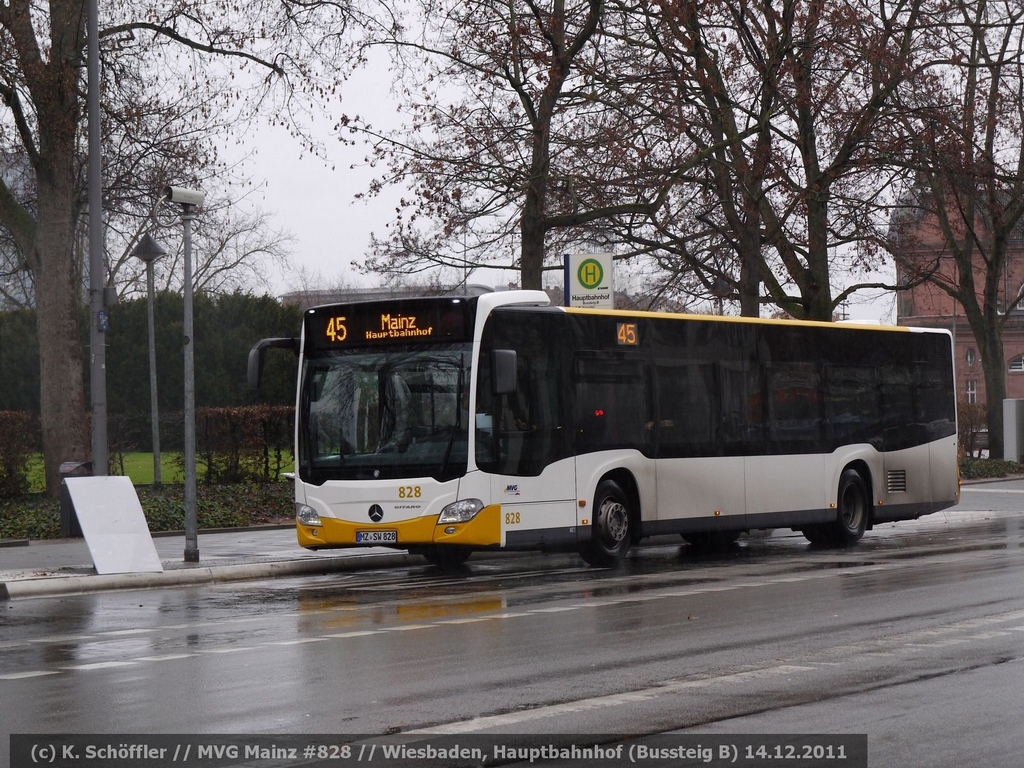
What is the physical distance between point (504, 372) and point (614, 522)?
2.86 meters

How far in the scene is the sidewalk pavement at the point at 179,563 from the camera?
51.7ft

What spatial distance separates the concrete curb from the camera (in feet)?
50.4

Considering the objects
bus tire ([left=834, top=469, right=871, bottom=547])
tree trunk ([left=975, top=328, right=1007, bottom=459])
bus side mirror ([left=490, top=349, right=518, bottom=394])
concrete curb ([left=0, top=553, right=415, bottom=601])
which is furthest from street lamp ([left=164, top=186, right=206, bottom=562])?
tree trunk ([left=975, top=328, right=1007, bottom=459])

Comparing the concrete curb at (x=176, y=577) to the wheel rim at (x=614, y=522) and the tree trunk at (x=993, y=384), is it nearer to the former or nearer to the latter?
the wheel rim at (x=614, y=522)

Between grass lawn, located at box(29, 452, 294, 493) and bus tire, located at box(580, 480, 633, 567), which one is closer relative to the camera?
bus tire, located at box(580, 480, 633, 567)

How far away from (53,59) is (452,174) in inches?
270

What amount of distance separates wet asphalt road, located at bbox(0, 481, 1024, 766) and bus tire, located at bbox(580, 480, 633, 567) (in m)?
0.96

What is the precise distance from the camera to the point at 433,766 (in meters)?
6.46

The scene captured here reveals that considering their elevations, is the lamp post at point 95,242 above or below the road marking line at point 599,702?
above

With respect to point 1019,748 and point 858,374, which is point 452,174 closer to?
point 858,374

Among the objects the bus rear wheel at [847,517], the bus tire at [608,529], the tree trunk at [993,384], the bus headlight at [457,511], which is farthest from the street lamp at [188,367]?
the tree trunk at [993,384]

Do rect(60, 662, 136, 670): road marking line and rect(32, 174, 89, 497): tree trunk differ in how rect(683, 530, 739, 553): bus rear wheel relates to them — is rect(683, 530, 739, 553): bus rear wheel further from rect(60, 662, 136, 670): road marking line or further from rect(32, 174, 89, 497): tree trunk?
rect(60, 662, 136, 670): road marking line

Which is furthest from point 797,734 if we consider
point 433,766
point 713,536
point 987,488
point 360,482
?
point 987,488

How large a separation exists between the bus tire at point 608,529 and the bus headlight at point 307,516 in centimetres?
324
